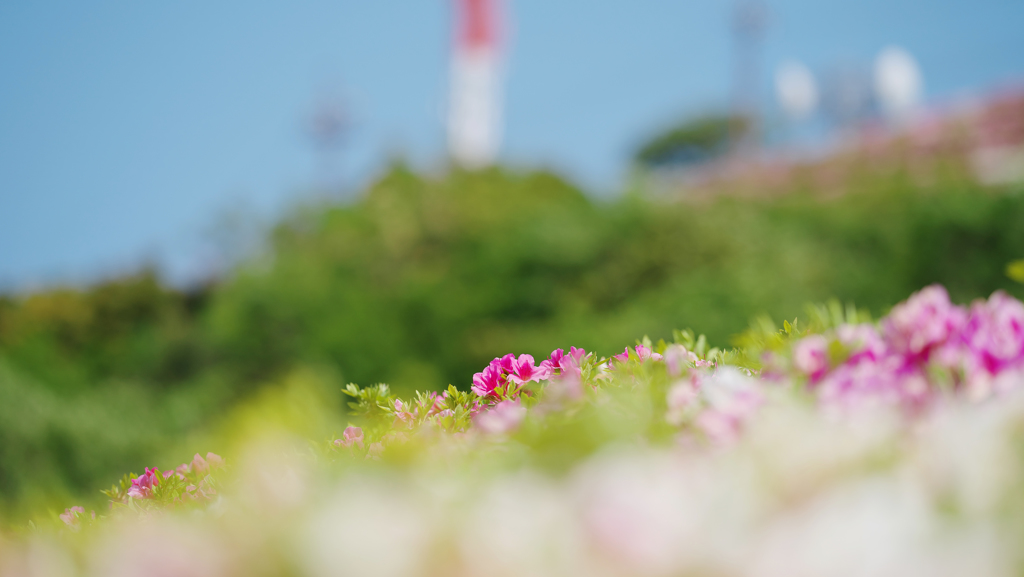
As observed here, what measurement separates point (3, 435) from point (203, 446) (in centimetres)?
1363

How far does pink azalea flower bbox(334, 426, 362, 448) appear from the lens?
2.25 meters

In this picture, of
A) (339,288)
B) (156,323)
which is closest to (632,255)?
(339,288)

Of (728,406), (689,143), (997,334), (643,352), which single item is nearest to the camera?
(728,406)

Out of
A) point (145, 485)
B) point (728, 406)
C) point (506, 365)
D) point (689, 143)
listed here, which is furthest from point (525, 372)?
point (689, 143)

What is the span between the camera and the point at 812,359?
5.72ft

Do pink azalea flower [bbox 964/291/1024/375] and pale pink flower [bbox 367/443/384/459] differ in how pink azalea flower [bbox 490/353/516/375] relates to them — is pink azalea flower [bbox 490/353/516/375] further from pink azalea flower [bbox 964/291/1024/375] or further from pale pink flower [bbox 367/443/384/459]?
pink azalea flower [bbox 964/291/1024/375]

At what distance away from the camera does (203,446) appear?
146 centimetres

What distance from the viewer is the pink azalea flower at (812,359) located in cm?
174

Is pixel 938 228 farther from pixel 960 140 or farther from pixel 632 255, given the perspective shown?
pixel 960 140

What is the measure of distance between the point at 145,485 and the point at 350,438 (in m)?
0.75

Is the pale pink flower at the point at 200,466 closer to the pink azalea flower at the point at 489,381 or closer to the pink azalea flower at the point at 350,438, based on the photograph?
the pink azalea flower at the point at 350,438

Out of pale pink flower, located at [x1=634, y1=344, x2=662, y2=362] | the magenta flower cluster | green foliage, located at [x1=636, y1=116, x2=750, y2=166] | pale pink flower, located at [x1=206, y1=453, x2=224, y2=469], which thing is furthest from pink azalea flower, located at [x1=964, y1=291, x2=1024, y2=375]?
green foliage, located at [x1=636, y1=116, x2=750, y2=166]

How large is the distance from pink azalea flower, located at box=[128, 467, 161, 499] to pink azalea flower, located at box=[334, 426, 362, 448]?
63 centimetres

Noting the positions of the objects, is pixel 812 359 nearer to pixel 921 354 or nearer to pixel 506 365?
pixel 921 354
